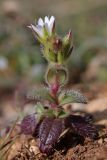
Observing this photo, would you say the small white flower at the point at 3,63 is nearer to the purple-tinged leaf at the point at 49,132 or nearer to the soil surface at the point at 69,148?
the soil surface at the point at 69,148

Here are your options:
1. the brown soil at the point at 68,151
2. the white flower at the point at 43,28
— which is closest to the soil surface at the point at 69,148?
the brown soil at the point at 68,151

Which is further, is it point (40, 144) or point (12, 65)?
point (12, 65)

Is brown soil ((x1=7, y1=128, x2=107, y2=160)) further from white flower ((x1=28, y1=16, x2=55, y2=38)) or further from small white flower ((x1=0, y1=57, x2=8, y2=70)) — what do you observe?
small white flower ((x1=0, y1=57, x2=8, y2=70))

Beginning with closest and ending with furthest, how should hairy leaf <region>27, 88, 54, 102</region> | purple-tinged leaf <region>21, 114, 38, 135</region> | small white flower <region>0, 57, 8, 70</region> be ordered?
hairy leaf <region>27, 88, 54, 102</region>
purple-tinged leaf <region>21, 114, 38, 135</region>
small white flower <region>0, 57, 8, 70</region>

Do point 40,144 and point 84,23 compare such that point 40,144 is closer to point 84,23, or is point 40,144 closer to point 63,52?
point 63,52

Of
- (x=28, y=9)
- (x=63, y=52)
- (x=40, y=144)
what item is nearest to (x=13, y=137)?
(x=40, y=144)

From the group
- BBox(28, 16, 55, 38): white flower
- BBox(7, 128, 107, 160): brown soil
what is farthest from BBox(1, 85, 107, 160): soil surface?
BBox(28, 16, 55, 38): white flower

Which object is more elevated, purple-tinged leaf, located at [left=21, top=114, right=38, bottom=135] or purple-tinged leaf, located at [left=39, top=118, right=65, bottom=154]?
purple-tinged leaf, located at [left=21, top=114, right=38, bottom=135]

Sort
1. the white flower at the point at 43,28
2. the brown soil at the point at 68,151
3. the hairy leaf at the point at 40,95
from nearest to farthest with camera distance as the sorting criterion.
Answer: the brown soil at the point at 68,151 < the white flower at the point at 43,28 < the hairy leaf at the point at 40,95
